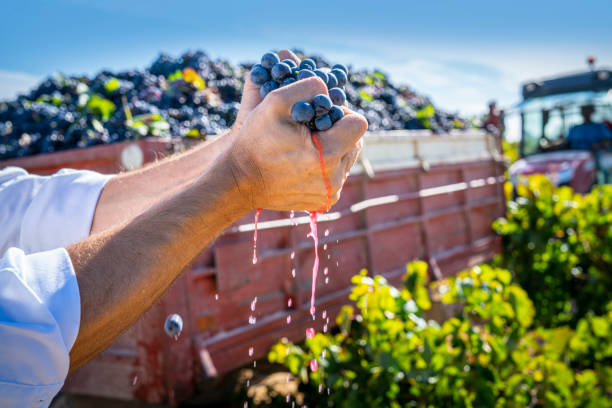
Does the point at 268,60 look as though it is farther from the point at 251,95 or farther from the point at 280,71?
the point at 251,95

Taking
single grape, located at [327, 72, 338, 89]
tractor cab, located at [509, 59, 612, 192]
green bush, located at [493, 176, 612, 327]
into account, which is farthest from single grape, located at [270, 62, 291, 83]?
tractor cab, located at [509, 59, 612, 192]

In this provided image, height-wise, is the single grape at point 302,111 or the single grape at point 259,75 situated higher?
the single grape at point 259,75

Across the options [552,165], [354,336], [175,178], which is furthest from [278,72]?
[552,165]

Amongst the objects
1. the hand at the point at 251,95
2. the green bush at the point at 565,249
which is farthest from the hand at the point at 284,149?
the green bush at the point at 565,249

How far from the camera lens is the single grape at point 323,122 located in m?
1.10

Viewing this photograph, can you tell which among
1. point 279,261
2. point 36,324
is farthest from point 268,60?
point 279,261

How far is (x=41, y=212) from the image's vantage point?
1.43 meters

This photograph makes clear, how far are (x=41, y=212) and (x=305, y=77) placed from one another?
35.4 inches

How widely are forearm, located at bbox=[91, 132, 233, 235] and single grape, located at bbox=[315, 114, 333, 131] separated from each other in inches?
19.5

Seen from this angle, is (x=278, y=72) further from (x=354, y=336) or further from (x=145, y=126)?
(x=145, y=126)

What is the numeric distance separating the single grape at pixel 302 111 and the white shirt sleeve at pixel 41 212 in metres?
0.79

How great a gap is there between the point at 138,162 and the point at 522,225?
11.7 feet

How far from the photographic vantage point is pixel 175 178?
158 centimetres

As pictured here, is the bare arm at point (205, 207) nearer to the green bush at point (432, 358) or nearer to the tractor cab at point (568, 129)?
the green bush at point (432, 358)
